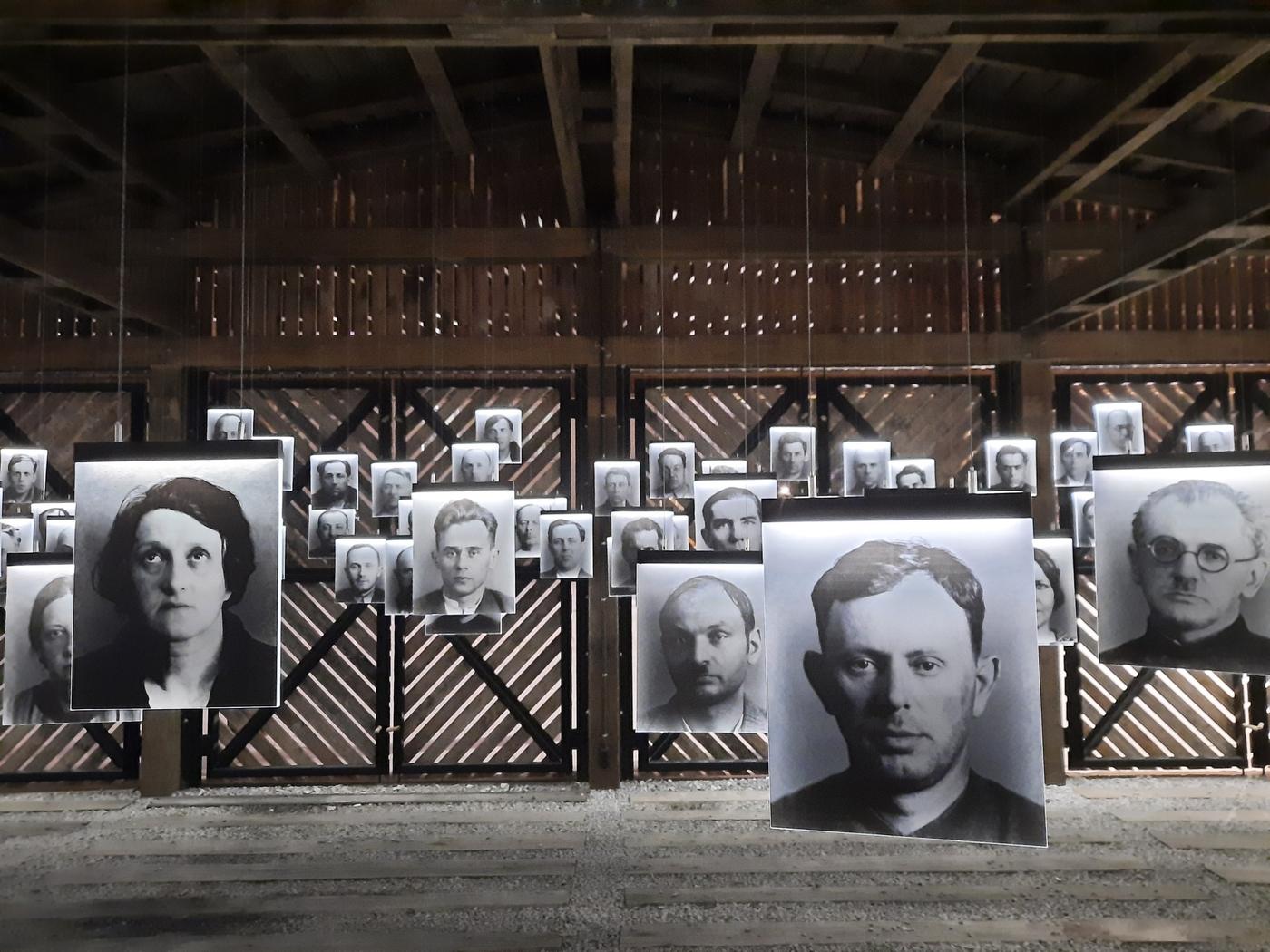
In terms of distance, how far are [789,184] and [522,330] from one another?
2.49 m

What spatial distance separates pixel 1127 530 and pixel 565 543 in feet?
13.2

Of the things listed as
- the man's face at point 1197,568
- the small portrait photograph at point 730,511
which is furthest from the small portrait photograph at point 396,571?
the man's face at point 1197,568

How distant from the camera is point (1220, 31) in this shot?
381 centimetres

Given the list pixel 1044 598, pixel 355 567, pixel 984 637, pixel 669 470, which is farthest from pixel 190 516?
pixel 1044 598

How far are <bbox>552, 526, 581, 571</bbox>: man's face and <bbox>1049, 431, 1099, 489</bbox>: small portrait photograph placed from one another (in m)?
3.60

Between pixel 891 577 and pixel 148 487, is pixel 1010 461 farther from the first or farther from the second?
pixel 148 487

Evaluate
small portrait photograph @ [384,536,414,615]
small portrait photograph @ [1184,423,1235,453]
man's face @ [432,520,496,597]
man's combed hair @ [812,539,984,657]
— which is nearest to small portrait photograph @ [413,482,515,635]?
man's face @ [432,520,496,597]

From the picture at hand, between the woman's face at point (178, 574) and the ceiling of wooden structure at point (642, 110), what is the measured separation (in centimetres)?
190

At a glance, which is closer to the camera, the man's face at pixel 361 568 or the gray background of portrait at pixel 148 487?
the gray background of portrait at pixel 148 487

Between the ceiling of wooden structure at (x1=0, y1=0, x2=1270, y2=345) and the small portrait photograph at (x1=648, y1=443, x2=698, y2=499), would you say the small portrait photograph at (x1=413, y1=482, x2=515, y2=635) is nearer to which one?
the small portrait photograph at (x1=648, y1=443, x2=698, y2=499)

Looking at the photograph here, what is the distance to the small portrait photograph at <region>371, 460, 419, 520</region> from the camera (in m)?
Answer: 7.18

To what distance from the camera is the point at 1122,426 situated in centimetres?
727

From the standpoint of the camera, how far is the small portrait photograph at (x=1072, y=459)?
7418mm

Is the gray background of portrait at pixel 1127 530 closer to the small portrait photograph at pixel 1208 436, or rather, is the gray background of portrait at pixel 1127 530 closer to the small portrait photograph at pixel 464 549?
Answer: the small portrait photograph at pixel 464 549
